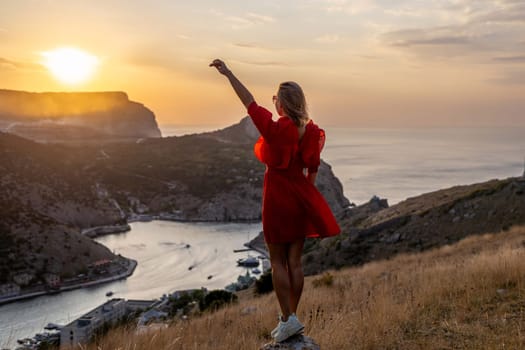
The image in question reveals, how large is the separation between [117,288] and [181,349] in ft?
195

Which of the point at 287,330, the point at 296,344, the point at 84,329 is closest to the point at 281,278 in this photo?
the point at 287,330

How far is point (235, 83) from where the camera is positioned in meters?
3.49

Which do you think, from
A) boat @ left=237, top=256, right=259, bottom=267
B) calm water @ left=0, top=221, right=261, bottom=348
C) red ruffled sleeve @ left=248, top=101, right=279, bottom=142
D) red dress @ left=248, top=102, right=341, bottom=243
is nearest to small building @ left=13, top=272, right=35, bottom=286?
calm water @ left=0, top=221, right=261, bottom=348

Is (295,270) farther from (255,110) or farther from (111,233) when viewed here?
(111,233)

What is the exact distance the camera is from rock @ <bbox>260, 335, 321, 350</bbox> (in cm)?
355

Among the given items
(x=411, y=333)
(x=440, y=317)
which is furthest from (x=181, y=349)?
(x=440, y=317)

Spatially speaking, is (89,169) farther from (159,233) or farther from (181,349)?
(181,349)

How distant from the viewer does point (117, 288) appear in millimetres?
59562

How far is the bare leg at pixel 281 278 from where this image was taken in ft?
12.2

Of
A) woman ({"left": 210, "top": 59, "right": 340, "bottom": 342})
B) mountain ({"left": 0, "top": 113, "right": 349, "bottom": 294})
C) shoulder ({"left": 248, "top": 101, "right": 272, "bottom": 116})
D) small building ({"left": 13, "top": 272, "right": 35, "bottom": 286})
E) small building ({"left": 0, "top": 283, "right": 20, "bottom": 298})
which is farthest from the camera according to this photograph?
mountain ({"left": 0, "top": 113, "right": 349, "bottom": 294})

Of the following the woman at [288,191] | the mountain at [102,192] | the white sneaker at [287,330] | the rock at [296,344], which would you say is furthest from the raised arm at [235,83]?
the mountain at [102,192]

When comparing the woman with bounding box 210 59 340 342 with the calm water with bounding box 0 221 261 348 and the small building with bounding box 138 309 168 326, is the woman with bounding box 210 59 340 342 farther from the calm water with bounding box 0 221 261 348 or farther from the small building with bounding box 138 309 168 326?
the calm water with bounding box 0 221 261 348

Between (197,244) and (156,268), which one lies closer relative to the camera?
(156,268)

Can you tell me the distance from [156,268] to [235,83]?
228 feet
